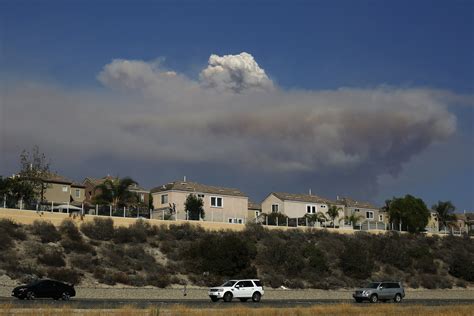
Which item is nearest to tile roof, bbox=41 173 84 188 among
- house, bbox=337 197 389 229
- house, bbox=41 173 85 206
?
house, bbox=41 173 85 206

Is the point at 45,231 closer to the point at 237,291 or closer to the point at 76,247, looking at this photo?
the point at 76,247

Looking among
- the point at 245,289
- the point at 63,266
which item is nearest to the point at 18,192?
the point at 63,266

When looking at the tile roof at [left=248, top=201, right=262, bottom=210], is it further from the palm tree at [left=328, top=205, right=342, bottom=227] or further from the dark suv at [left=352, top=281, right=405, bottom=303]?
the dark suv at [left=352, top=281, right=405, bottom=303]

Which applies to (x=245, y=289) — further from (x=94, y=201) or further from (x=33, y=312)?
(x=94, y=201)

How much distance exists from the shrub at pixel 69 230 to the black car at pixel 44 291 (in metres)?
16.2

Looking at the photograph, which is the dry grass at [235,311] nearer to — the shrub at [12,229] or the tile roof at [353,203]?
the shrub at [12,229]

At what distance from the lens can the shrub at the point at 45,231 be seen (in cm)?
Result: 5884

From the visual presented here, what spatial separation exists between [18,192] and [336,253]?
35598 millimetres

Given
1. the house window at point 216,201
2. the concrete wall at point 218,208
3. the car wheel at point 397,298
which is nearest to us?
the car wheel at point 397,298

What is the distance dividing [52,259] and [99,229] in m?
8.82

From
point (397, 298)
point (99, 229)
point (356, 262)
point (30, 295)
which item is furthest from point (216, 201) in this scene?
point (30, 295)

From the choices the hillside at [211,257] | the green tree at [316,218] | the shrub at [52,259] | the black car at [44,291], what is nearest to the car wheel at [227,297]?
the hillside at [211,257]

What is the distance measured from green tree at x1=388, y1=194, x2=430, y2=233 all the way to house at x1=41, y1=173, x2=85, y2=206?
47143 millimetres

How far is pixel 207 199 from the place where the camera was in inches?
3573
